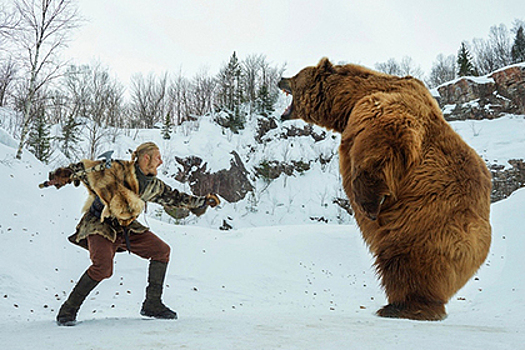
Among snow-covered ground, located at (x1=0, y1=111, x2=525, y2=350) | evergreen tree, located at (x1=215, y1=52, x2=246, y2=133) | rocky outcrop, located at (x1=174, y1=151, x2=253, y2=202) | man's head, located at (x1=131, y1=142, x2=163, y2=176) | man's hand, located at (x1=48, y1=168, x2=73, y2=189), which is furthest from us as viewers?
evergreen tree, located at (x1=215, y1=52, x2=246, y2=133)

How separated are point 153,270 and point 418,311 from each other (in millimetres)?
1952

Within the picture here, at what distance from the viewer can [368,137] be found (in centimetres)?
190

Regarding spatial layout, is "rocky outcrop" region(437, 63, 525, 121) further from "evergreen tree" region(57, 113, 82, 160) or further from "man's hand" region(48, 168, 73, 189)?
"man's hand" region(48, 168, 73, 189)

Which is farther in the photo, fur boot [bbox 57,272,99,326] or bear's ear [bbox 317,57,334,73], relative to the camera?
bear's ear [bbox 317,57,334,73]

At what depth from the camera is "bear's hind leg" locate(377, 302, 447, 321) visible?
182cm

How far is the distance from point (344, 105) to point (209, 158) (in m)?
23.3

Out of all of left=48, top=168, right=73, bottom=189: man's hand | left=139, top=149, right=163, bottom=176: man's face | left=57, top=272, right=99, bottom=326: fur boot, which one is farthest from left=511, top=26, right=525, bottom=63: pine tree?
left=57, top=272, right=99, bottom=326: fur boot

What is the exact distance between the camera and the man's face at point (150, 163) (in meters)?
3.07

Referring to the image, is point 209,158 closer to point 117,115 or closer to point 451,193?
point 117,115

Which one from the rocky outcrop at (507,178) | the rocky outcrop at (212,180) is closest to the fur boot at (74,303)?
the rocky outcrop at (507,178)

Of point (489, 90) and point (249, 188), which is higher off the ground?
point (489, 90)

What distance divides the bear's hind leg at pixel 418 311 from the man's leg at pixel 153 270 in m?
1.74

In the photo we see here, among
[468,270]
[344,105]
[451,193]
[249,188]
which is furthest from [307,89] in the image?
[249,188]

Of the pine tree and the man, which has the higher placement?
the pine tree
